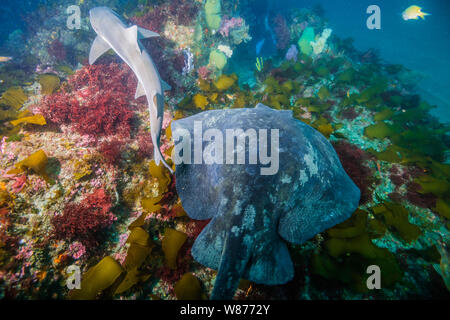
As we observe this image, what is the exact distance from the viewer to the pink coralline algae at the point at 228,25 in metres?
8.95

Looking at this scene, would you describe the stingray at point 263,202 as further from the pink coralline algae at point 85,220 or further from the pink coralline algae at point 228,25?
the pink coralline algae at point 228,25

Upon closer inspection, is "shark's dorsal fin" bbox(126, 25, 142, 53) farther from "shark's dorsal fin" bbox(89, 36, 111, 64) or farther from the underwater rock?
the underwater rock

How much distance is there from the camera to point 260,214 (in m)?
1.93

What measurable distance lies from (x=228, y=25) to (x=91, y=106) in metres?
8.44

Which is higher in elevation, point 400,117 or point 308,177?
point 400,117

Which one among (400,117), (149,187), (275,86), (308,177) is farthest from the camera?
(275,86)

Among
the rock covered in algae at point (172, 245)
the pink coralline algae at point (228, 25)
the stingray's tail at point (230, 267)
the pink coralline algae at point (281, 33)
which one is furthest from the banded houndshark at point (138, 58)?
the pink coralline algae at point (281, 33)

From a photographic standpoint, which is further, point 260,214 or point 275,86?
point 275,86

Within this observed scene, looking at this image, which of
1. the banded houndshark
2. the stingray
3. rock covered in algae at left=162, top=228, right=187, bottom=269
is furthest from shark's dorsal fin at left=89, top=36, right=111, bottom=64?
rock covered in algae at left=162, top=228, right=187, bottom=269

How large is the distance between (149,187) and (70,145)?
72.6 inches
